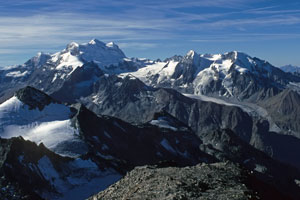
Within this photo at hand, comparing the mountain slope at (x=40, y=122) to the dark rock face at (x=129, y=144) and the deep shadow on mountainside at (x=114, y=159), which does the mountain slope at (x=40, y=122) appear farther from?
the dark rock face at (x=129, y=144)

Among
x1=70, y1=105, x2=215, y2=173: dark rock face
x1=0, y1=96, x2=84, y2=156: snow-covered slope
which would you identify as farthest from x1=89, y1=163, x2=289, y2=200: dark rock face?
x1=0, y1=96, x2=84, y2=156: snow-covered slope

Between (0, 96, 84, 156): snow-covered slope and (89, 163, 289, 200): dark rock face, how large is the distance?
250 feet

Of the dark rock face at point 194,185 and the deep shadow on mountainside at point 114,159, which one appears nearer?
the dark rock face at point 194,185

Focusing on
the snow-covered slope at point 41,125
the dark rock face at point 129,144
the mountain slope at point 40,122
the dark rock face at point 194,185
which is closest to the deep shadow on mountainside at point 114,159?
the dark rock face at point 129,144

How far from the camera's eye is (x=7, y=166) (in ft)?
365

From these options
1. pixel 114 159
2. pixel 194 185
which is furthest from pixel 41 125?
pixel 194 185

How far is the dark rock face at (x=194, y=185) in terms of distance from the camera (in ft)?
140

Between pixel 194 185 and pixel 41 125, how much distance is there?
4588 inches

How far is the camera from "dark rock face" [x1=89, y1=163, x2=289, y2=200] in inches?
1684

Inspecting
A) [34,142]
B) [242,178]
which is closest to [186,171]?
[242,178]

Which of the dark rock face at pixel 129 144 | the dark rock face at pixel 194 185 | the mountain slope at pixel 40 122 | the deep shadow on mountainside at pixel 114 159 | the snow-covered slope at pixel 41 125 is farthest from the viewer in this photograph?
the dark rock face at pixel 129 144

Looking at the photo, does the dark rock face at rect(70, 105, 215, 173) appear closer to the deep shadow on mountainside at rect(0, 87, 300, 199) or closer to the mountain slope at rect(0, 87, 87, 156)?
the deep shadow on mountainside at rect(0, 87, 300, 199)

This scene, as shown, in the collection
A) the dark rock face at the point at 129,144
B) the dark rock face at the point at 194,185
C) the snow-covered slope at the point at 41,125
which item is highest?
the dark rock face at the point at 194,185

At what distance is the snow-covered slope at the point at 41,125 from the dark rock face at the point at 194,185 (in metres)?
76.2
